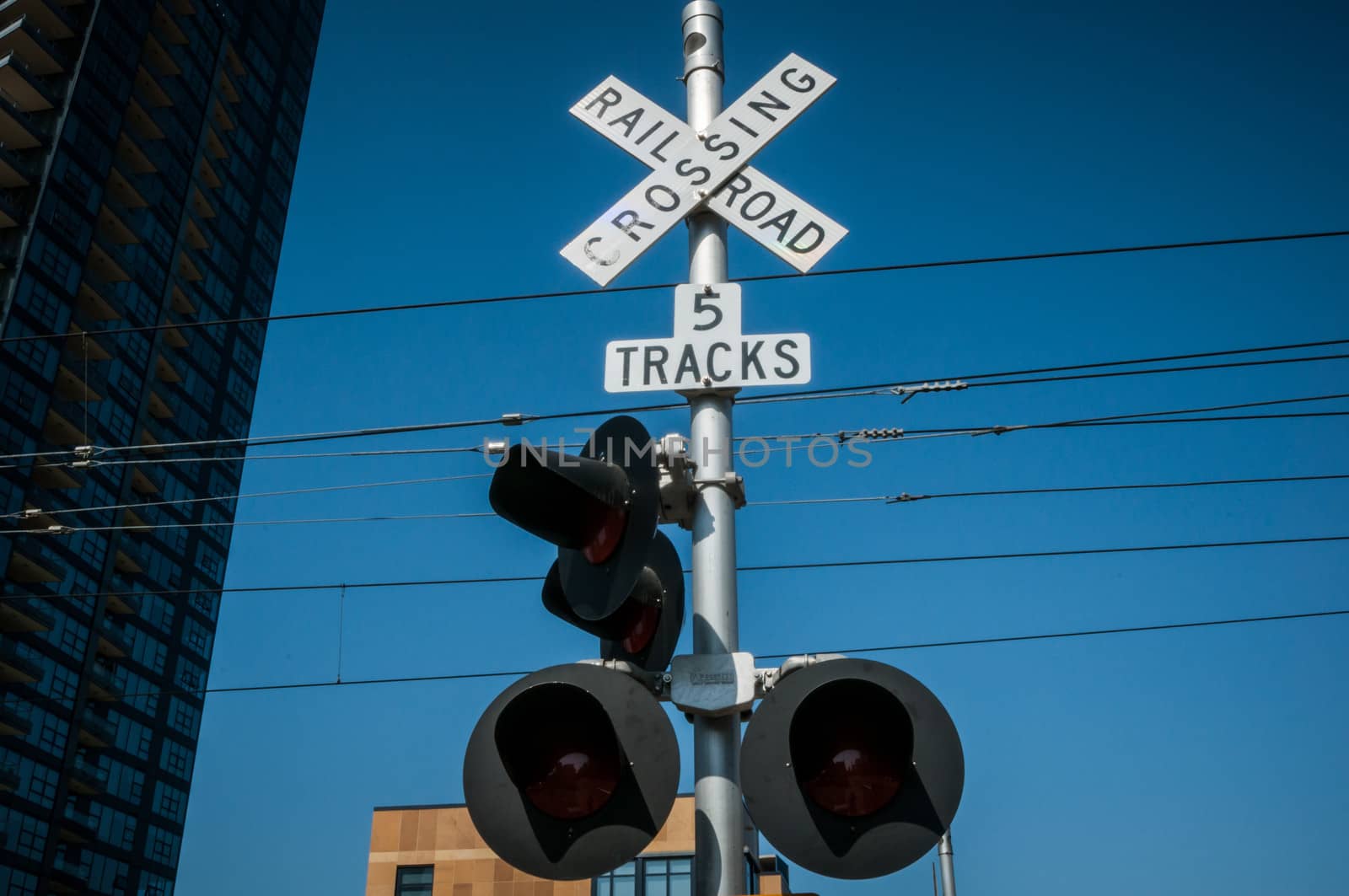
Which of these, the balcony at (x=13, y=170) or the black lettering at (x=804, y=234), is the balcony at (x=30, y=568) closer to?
the balcony at (x=13, y=170)

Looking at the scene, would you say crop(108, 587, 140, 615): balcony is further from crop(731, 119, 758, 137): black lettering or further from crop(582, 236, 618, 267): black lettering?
crop(731, 119, 758, 137): black lettering

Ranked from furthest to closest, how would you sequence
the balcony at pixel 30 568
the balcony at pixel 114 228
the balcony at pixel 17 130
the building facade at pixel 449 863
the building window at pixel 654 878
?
the balcony at pixel 114 228, the balcony at pixel 17 130, the balcony at pixel 30 568, the building facade at pixel 449 863, the building window at pixel 654 878

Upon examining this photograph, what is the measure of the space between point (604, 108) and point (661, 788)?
309 centimetres

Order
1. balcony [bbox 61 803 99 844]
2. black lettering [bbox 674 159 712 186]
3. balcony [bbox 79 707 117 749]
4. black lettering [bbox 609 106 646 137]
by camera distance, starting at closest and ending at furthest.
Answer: black lettering [bbox 674 159 712 186], black lettering [bbox 609 106 646 137], balcony [bbox 61 803 99 844], balcony [bbox 79 707 117 749]

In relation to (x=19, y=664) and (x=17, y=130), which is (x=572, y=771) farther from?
(x=17, y=130)

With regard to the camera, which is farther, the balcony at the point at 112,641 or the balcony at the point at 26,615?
the balcony at the point at 112,641

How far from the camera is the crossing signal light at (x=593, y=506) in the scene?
4.08m

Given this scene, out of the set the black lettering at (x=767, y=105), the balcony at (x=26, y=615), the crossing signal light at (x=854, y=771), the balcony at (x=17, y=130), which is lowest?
the crossing signal light at (x=854, y=771)

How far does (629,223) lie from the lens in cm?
551

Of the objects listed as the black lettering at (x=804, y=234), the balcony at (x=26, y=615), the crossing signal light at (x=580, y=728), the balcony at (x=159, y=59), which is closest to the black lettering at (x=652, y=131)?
the black lettering at (x=804, y=234)

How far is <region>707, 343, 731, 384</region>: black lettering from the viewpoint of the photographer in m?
5.02

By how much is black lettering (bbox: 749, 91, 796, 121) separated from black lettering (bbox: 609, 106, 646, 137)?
49 centimetres

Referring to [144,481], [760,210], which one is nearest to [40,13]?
[144,481]

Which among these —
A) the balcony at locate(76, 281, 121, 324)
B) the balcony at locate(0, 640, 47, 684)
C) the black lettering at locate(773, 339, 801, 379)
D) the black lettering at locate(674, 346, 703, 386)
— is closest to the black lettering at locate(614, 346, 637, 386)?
the black lettering at locate(674, 346, 703, 386)
